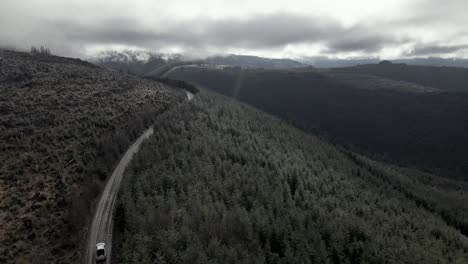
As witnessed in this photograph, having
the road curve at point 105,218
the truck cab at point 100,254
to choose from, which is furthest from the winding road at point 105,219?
the truck cab at point 100,254

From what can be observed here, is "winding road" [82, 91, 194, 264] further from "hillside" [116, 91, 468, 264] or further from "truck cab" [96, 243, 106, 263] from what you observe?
"hillside" [116, 91, 468, 264]

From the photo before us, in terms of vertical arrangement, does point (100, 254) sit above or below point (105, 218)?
below

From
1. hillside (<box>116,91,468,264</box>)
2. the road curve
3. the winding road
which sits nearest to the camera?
hillside (<box>116,91,468,264</box>)

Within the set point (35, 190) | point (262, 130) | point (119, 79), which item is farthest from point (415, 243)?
point (119, 79)

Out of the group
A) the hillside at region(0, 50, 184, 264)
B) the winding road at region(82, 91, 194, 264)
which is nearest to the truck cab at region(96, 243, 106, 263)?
the winding road at region(82, 91, 194, 264)

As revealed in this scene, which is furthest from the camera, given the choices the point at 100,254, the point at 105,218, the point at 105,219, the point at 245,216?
the point at 105,218

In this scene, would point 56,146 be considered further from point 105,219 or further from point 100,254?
point 100,254

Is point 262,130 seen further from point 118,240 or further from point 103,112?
point 118,240

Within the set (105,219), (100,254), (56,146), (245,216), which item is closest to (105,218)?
(105,219)

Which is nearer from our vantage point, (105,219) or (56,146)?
(105,219)
